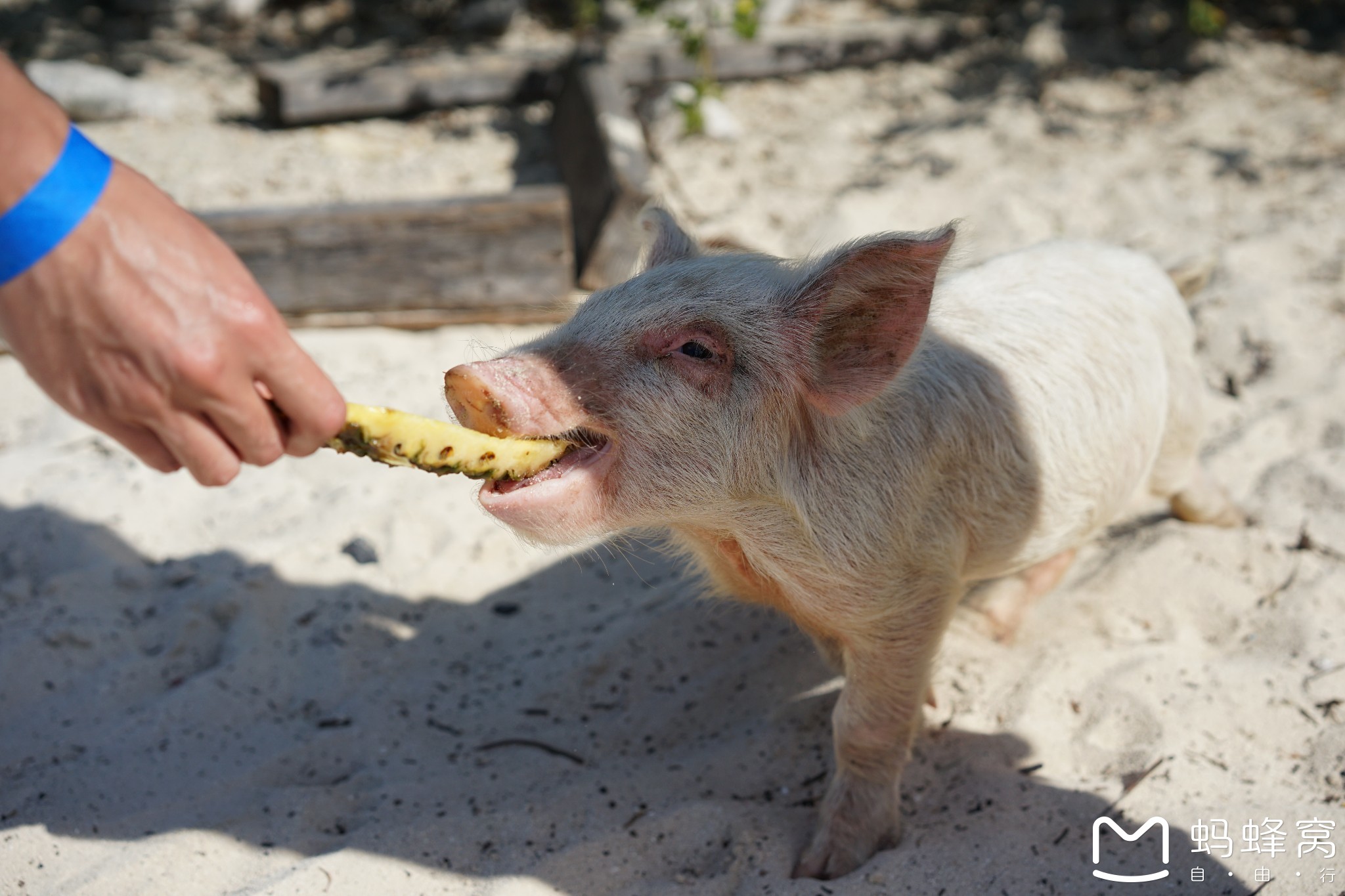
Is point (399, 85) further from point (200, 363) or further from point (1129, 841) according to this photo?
point (1129, 841)

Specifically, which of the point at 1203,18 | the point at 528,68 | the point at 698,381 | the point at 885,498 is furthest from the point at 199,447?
the point at 1203,18

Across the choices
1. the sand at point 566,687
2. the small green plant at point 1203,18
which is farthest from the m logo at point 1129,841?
the small green plant at point 1203,18

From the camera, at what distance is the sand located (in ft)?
9.84

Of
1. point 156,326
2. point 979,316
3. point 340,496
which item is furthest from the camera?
point 340,496

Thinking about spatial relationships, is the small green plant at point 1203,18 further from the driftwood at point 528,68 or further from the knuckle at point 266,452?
the knuckle at point 266,452

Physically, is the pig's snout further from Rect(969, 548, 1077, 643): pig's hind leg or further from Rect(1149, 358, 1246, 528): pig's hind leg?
Rect(1149, 358, 1246, 528): pig's hind leg

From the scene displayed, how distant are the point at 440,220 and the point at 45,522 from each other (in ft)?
8.35

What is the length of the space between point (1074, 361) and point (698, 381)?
1.47m

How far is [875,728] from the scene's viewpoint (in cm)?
312

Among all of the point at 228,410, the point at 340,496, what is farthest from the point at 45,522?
the point at 228,410

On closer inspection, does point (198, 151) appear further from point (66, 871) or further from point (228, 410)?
point (228, 410)

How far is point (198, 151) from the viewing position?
24.7 feet

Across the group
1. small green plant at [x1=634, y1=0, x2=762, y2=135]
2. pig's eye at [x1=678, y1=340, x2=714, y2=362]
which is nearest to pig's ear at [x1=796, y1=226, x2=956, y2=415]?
pig's eye at [x1=678, y1=340, x2=714, y2=362]

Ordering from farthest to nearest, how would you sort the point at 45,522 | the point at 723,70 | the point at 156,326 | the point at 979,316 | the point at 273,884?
the point at 723,70 < the point at 45,522 < the point at 979,316 < the point at 273,884 < the point at 156,326
